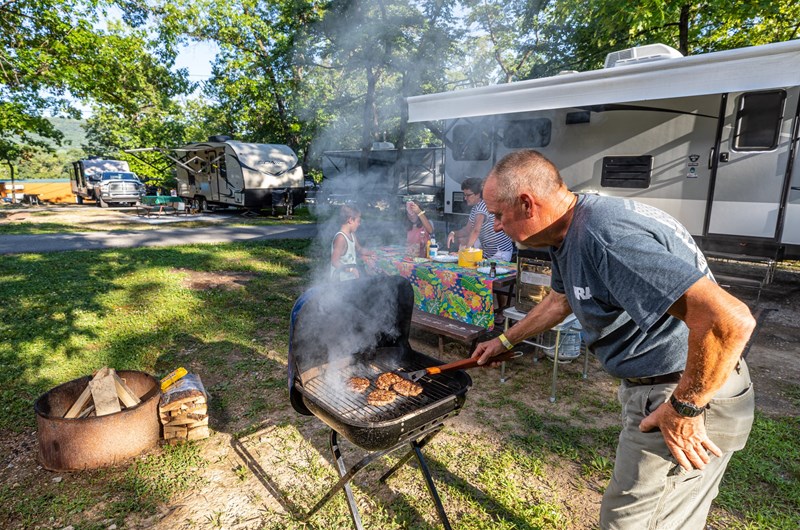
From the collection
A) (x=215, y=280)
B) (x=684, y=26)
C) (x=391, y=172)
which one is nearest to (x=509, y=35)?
(x=391, y=172)

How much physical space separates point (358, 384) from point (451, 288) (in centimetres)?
223

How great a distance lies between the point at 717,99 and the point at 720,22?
6.24 m

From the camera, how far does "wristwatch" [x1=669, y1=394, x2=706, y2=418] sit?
51.3 inches

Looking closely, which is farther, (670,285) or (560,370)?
(560,370)

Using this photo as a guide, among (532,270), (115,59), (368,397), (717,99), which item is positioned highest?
(115,59)

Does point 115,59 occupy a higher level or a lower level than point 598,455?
higher

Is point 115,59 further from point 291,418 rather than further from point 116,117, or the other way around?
point 116,117

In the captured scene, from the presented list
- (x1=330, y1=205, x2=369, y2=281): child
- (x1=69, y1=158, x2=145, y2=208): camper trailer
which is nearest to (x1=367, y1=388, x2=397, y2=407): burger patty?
(x1=330, y1=205, x2=369, y2=281): child

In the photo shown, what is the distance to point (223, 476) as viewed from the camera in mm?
2838

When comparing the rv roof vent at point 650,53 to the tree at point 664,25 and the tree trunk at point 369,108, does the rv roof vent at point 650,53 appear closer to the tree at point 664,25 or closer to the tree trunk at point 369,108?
the tree at point 664,25

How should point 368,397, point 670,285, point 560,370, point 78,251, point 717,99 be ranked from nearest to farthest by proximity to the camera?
1. point 670,285
2. point 368,397
3. point 560,370
4. point 717,99
5. point 78,251

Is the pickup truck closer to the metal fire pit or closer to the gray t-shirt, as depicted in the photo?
the metal fire pit

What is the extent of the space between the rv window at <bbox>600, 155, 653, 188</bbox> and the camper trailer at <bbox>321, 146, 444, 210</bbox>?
8.35 m

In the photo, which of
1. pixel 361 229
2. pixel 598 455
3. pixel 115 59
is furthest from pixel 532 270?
pixel 115 59
